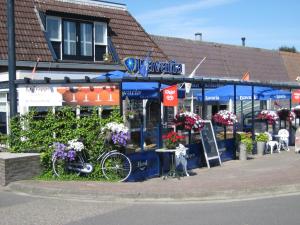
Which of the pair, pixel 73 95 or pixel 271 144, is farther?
pixel 271 144

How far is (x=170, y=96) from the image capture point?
43.4 ft

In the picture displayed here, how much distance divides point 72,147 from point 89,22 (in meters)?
12.4

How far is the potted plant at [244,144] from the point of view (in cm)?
1675

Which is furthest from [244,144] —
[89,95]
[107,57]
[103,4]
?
[103,4]

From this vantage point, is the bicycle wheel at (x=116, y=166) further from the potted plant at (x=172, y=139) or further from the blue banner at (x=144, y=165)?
the potted plant at (x=172, y=139)

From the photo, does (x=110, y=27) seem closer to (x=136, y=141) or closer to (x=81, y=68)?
(x=81, y=68)

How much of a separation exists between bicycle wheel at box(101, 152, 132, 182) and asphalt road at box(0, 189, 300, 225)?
1988mm

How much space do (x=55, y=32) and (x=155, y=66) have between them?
15.8 feet

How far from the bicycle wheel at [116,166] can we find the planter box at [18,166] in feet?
5.50

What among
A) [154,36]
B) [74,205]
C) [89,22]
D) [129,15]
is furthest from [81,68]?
[74,205]

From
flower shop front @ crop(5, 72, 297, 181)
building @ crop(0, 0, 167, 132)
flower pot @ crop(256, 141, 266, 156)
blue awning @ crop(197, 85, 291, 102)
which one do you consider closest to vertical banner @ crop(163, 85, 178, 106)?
flower shop front @ crop(5, 72, 297, 181)

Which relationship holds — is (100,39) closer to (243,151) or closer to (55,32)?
(55,32)

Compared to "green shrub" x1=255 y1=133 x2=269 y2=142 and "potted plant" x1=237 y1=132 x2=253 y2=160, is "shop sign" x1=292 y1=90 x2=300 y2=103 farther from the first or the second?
"potted plant" x1=237 y1=132 x2=253 y2=160

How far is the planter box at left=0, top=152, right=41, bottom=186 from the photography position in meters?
11.8
